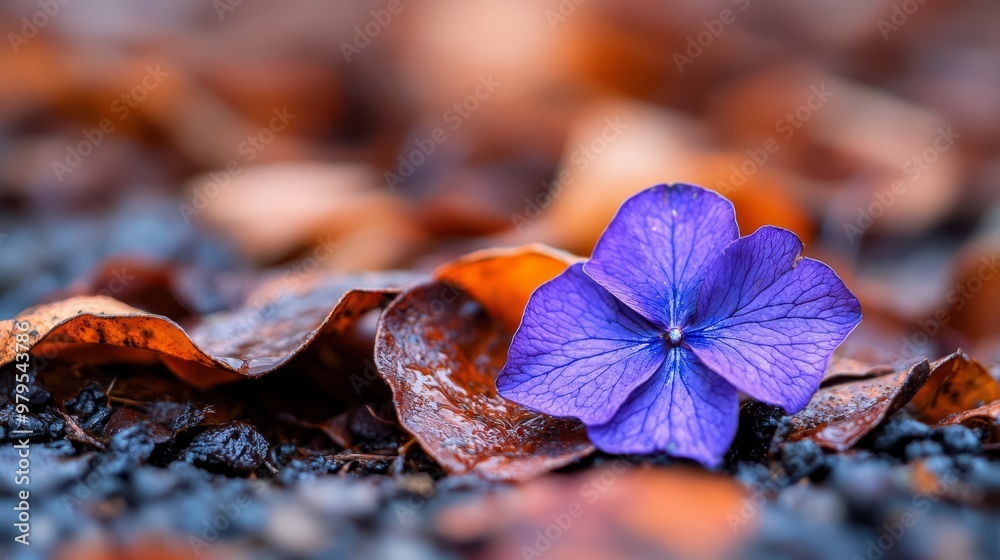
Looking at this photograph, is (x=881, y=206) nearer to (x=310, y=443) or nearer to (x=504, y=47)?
(x=504, y=47)

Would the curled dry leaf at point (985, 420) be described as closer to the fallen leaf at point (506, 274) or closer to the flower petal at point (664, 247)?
the flower petal at point (664, 247)

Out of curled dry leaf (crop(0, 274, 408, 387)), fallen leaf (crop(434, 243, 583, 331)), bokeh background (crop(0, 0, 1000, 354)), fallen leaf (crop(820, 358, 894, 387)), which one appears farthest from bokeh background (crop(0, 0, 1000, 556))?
fallen leaf (crop(434, 243, 583, 331))

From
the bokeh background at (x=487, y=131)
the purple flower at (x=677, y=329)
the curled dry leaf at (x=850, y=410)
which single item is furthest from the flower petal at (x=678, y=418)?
the bokeh background at (x=487, y=131)

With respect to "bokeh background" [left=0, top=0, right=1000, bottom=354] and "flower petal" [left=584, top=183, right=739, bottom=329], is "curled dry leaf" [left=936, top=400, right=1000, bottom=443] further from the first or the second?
"bokeh background" [left=0, top=0, right=1000, bottom=354]

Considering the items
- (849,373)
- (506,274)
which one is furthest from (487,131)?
(849,373)

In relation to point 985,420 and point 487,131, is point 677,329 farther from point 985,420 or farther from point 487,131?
point 487,131

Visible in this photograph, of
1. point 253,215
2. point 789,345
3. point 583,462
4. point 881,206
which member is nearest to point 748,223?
point 881,206
